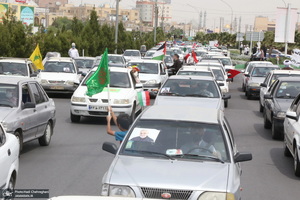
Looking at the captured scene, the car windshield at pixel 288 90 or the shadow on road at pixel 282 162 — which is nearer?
the shadow on road at pixel 282 162

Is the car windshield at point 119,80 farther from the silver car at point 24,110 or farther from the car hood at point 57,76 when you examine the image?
the car hood at point 57,76

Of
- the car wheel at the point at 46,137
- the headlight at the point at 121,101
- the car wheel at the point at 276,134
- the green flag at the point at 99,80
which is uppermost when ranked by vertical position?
the green flag at the point at 99,80

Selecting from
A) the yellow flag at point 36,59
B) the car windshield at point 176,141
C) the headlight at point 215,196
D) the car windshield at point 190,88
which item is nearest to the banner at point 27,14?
the yellow flag at point 36,59

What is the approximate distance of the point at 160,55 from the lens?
35.9m

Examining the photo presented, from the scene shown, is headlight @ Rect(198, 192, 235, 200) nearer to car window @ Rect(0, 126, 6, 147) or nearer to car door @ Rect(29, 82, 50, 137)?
car window @ Rect(0, 126, 6, 147)

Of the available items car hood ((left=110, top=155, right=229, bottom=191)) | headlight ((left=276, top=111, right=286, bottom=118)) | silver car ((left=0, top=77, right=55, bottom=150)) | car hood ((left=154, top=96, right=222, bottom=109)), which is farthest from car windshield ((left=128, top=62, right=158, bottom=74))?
car hood ((left=110, top=155, right=229, bottom=191))

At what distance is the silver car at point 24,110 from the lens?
12453 mm

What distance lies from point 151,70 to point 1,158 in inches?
895

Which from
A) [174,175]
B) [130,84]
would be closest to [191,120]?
[174,175]

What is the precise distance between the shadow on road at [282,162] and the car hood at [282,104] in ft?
6.00

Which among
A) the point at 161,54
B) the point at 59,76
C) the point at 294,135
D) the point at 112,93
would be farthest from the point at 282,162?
the point at 161,54

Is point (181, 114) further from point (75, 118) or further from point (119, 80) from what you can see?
point (119, 80)

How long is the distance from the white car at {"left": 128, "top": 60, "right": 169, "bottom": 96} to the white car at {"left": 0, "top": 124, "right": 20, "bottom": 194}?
794 inches

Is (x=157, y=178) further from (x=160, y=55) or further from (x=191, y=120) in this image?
(x=160, y=55)
